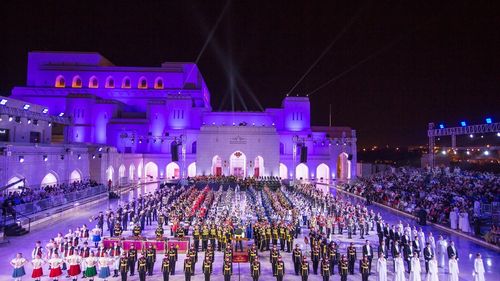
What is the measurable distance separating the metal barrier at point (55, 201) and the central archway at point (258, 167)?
19.6m

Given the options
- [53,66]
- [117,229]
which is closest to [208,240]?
[117,229]

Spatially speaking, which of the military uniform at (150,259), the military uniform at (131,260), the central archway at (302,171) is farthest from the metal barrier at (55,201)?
the central archway at (302,171)

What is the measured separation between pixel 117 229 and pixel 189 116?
110ft

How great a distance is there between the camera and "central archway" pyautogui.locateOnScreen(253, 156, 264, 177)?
45531 millimetres

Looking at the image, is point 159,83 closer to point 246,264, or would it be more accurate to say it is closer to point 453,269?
point 246,264

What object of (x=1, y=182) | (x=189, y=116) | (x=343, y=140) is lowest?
(x=1, y=182)

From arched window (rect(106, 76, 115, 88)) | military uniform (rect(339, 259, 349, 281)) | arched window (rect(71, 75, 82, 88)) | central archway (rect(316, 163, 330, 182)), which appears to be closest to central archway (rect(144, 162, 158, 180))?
arched window (rect(106, 76, 115, 88))

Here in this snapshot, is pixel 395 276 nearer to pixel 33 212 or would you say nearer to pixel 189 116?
pixel 33 212

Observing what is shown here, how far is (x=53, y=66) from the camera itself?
54031 mm

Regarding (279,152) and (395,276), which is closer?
(395,276)

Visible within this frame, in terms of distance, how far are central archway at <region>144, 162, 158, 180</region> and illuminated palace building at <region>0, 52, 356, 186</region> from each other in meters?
0.13

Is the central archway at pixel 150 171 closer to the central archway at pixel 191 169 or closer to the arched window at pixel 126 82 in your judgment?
the central archway at pixel 191 169

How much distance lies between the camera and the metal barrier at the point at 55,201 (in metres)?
19.8

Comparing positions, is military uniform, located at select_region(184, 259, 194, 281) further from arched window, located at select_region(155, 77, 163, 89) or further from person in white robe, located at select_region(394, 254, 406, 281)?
arched window, located at select_region(155, 77, 163, 89)
